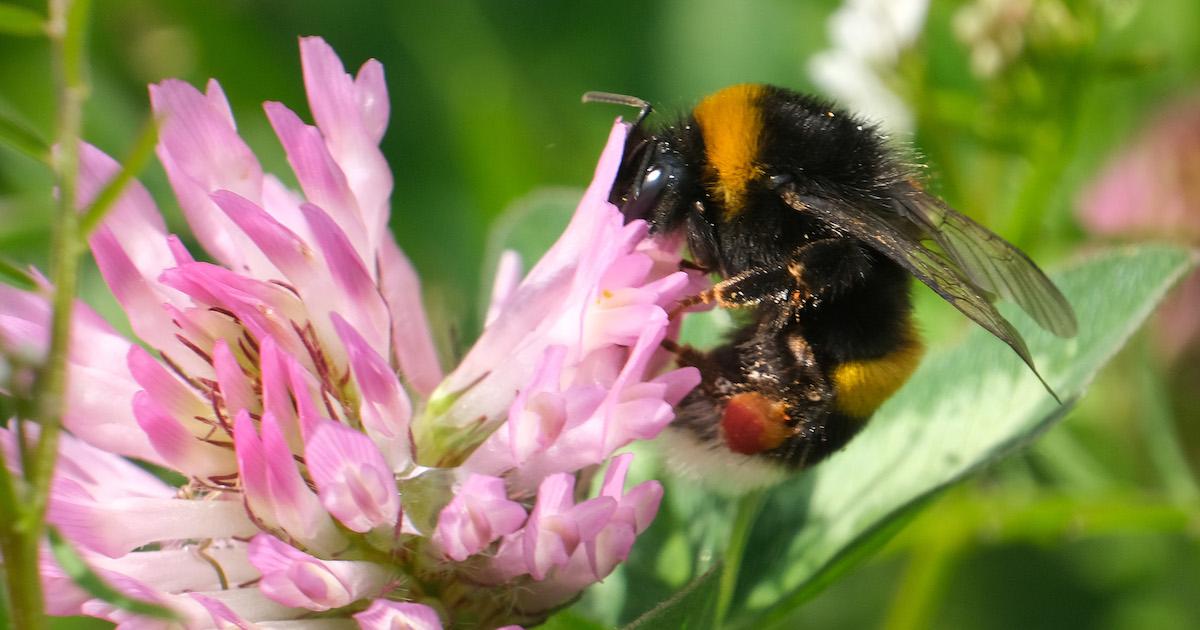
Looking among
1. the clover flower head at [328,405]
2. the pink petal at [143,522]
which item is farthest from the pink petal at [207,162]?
the pink petal at [143,522]

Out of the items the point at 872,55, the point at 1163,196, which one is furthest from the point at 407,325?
the point at 1163,196

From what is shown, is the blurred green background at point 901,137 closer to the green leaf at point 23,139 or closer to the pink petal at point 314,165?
the pink petal at point 314,165

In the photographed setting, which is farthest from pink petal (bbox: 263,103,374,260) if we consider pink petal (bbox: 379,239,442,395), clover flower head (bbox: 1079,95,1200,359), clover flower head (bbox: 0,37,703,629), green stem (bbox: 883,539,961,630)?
clover flower head (bbox: 1079,95,1200,359)

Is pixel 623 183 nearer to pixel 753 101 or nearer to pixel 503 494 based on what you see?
pixel 753 101

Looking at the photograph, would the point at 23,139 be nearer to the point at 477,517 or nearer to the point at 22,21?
the point at 22,21

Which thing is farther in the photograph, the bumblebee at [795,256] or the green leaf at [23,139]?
the bumblebee at [795,256]

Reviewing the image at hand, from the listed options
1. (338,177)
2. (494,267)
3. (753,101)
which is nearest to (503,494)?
(338,177)
